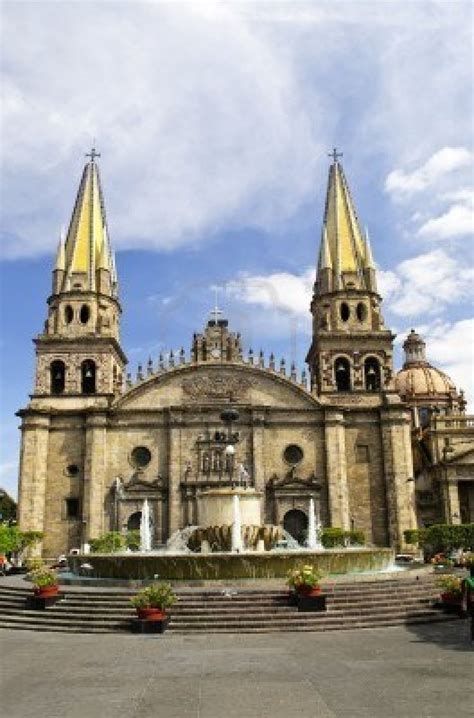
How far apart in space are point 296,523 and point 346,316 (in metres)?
14.0

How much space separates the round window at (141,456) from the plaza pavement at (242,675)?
2773 centimetres

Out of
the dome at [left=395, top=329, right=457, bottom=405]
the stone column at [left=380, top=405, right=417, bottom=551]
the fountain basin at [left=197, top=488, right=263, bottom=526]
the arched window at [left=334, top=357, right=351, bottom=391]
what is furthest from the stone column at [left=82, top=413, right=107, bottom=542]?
the dome at [left=395, top=329, right=457, bottom=405]

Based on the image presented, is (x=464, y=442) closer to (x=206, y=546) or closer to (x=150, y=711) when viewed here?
(x=206, y=546)

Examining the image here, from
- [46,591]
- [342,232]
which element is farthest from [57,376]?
[46,591]

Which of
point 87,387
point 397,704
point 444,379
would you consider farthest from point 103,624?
point 444,379

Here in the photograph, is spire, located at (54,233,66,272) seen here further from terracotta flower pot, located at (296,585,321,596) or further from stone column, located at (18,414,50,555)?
terracotta flower pot, located at (296,585,321,596)

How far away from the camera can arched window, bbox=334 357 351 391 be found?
4313 cm

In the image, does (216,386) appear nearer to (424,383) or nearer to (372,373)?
(372,373)

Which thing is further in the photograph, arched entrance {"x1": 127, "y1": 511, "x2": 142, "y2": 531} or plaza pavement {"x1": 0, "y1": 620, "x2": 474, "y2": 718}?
arched entrance {"x1": 127, "y1": 511, "x2": 142, "y2": 531}

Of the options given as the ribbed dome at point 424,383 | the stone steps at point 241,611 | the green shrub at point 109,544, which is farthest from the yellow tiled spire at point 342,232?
the stone steps at point 241,611

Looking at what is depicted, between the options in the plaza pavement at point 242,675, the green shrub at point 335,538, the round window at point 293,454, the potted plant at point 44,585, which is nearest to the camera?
the plaza pavement at point 242,675

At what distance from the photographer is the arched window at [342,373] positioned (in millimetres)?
43128

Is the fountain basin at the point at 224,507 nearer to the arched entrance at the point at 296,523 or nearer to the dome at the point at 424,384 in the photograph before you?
the arched entrance at the point at 296,523

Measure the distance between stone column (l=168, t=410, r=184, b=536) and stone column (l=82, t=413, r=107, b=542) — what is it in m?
3.84
